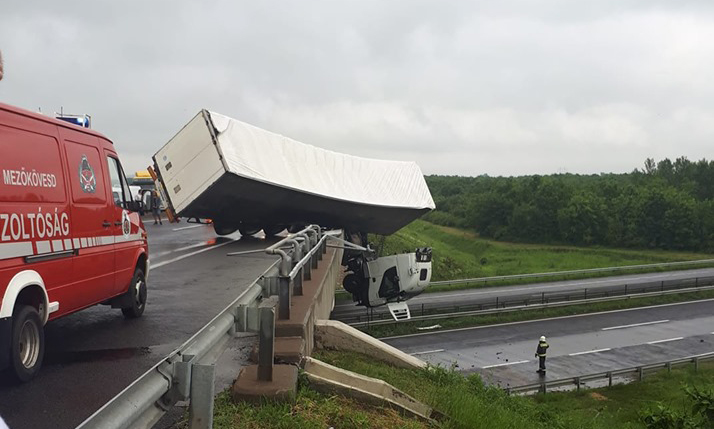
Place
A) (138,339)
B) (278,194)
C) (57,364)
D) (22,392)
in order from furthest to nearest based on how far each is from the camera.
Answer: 1. (278,194)
2. (138,339)
3. (57,364)
4. (22,392)

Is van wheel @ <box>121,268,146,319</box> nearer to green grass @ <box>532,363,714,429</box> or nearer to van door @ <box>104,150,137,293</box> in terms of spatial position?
van door @ <box>104,150,137,293</box>

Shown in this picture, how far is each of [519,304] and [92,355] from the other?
85.6ft

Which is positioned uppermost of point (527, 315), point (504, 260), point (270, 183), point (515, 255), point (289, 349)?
point (270, 183)

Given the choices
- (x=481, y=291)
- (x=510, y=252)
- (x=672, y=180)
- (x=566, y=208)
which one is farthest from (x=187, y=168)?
(x=672, y=180)

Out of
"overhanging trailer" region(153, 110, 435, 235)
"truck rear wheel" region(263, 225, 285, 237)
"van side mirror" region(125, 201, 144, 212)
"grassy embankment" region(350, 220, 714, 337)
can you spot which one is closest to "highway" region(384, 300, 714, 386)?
"grassy embankment" region(350, 220, 714, 337)

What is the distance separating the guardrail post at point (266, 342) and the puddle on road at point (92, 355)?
2371mm

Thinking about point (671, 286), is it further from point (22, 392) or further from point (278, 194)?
point (22, 392)

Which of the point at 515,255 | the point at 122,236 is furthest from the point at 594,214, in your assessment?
the point at 122,236

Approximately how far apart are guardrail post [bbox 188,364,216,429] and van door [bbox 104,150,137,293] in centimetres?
453

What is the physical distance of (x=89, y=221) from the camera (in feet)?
21.1

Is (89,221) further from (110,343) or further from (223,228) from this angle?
(223,228)

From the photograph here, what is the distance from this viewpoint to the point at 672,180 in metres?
102

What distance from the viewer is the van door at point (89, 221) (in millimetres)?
6152

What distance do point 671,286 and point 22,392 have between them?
1456 inches
